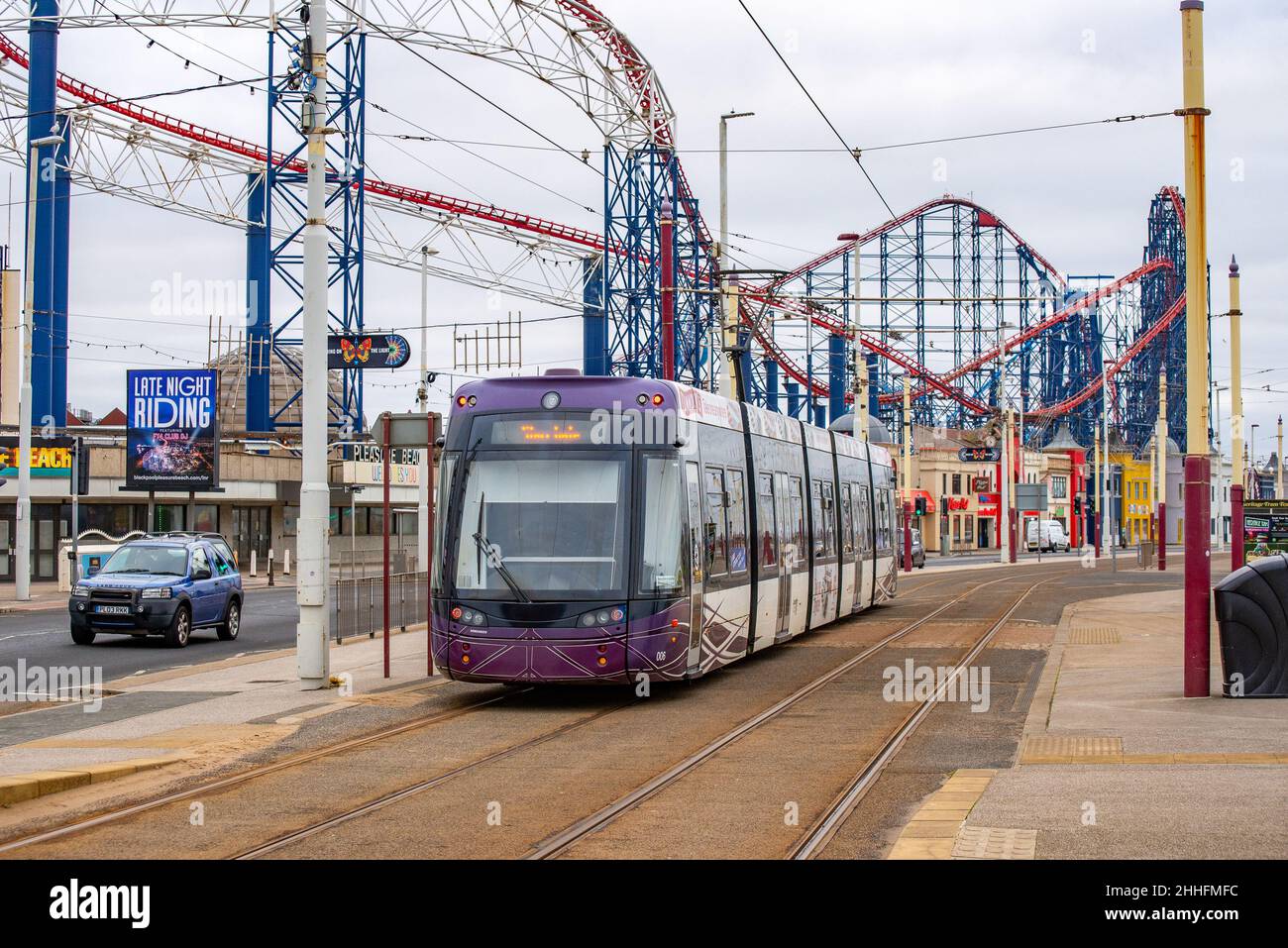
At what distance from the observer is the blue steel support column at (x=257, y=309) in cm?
6366

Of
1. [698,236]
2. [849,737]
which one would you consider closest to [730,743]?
[849,737]

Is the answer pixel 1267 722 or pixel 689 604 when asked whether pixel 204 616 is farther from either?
pixel 1267 722

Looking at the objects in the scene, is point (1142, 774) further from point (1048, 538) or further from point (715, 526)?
point (1048, 538)

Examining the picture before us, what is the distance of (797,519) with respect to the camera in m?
22.3

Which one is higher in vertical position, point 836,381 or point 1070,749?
point 836,381

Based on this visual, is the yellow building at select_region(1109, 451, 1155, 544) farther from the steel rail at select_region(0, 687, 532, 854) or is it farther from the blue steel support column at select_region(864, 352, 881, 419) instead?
the steel rail at select_region(0, 687, 532, 854)

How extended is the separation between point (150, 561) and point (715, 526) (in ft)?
43.2

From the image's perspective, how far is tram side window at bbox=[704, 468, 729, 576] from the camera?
1696 centimetres

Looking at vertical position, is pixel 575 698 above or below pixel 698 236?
below

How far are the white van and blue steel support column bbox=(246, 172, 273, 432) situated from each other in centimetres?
5204

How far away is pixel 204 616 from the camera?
26750 millimetres

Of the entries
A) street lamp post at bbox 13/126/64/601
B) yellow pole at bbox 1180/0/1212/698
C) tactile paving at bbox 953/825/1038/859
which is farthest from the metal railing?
tactile paving at bbox 953/825/1038/859

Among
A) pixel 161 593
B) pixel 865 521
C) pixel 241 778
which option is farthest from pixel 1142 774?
pixel 161 593

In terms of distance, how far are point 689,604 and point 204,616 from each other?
531 inches
